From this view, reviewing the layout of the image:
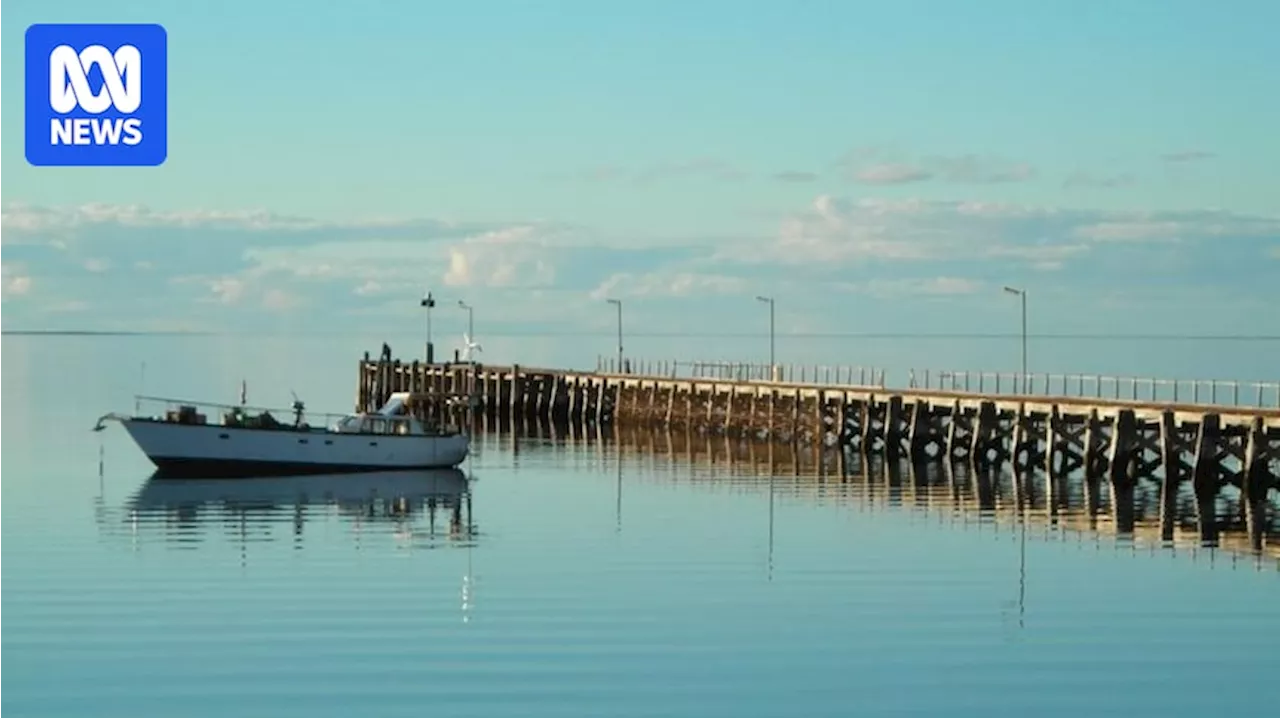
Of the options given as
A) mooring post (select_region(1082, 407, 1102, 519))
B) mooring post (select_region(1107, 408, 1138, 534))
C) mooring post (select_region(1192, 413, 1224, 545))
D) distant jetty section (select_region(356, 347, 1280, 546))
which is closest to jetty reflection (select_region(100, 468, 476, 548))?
distant jetty section (select_region(356, 347, 1280, 546))

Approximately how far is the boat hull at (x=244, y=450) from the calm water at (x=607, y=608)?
6361mm

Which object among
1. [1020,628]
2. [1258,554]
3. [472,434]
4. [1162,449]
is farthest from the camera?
[472,434]

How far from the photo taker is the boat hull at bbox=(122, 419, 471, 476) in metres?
76.7

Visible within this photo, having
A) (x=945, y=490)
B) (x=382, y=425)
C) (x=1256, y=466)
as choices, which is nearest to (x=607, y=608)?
(x=1256, y=466)

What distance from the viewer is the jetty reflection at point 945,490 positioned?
182 feet

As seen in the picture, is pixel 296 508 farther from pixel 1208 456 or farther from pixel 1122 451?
pixel 1208 456

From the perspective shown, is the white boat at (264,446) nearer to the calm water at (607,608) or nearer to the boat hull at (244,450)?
the boat hull at (244,450)

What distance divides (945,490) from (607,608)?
104 feet

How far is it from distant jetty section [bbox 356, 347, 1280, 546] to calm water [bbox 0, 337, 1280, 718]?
7939 millimetres

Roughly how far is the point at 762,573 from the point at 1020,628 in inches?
378

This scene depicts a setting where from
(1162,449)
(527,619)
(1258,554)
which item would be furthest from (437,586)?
(1162,449)

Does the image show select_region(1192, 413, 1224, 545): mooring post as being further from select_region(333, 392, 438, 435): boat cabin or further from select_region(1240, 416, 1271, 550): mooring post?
select_region(333, 392, 438, 435): boat cabin

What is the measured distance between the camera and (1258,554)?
50.4 meters

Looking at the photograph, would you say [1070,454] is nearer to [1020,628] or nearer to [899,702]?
[1020,628]
